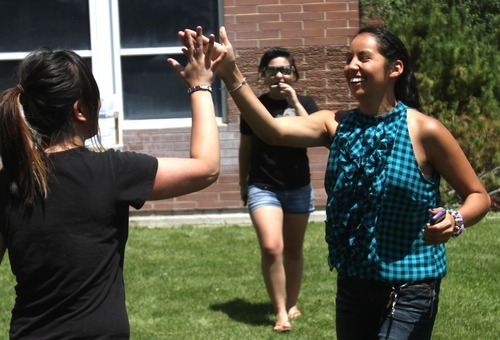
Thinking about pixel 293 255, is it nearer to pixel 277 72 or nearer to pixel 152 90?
pixel 277 72

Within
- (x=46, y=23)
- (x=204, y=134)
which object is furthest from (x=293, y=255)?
(x=46, y=23)

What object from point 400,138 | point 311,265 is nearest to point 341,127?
point 400,138

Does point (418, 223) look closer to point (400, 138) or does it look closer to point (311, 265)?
point (400, 138)

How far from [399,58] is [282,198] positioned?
115 inches

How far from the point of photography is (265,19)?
1034cm

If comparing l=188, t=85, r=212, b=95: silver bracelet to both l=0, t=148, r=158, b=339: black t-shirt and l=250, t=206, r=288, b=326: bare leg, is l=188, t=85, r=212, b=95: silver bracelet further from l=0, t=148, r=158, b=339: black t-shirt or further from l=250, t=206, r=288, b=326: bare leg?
l=250, t=206, r=288, b=326: bare leg

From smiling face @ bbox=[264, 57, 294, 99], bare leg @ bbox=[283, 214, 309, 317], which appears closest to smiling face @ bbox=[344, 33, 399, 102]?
smiling face @ bbox=[264, 57, 294, 99]

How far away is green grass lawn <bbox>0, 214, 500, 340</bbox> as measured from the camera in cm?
668

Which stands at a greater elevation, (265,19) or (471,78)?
(265,19)

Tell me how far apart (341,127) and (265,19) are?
649 cm

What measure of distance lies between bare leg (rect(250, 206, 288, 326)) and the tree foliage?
4.11 metres

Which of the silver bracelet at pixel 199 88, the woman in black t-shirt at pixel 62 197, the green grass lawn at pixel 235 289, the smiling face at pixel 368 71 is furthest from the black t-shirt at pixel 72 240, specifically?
the green grass lawn at pixel 235 289

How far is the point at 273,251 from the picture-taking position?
6.71 m

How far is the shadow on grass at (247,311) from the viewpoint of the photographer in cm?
697
